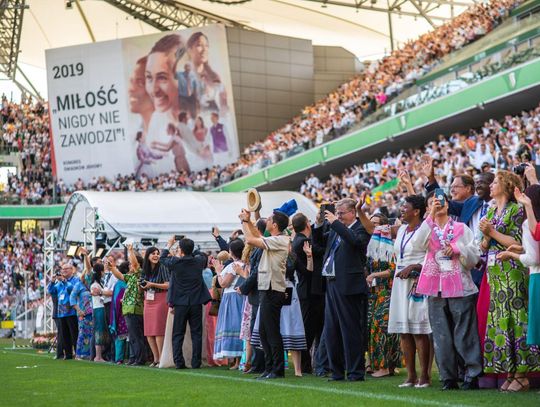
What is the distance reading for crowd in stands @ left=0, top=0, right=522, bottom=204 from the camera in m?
35.0

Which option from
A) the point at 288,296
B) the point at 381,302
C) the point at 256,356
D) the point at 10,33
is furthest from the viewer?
the point at 10,33

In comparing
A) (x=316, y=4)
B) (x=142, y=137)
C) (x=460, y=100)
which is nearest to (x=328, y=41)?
(x=316, y=4)

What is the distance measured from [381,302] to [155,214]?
12.6 m

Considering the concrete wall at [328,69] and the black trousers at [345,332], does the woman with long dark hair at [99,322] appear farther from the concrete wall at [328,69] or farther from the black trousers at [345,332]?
the concrete wall at [328,69]

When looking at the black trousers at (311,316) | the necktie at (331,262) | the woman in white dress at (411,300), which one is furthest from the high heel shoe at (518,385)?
the black trousers at (311,316)

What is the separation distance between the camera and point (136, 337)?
15.1 meters

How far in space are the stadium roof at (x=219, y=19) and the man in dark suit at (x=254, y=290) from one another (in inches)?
1417

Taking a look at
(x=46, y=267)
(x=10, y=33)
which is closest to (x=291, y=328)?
(x=46, y=267)

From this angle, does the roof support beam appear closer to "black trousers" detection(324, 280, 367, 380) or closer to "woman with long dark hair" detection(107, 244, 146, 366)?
"woman with long dark hair" detection(107, 244, 146, 366)

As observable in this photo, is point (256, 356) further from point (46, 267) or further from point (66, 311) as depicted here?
point (46, 267)

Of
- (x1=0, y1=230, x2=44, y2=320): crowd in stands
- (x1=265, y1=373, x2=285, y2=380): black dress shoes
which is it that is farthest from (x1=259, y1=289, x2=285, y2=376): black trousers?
(x1=0, y1=230, x2=44, y2=320): crowd in stands

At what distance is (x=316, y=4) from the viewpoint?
157 feet

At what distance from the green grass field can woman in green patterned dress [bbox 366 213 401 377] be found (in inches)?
10.9

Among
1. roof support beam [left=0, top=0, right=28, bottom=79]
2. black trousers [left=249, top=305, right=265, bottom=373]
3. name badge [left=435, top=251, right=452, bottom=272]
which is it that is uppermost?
roof support beam [left=0, top=0, right=28, bottom=79]
